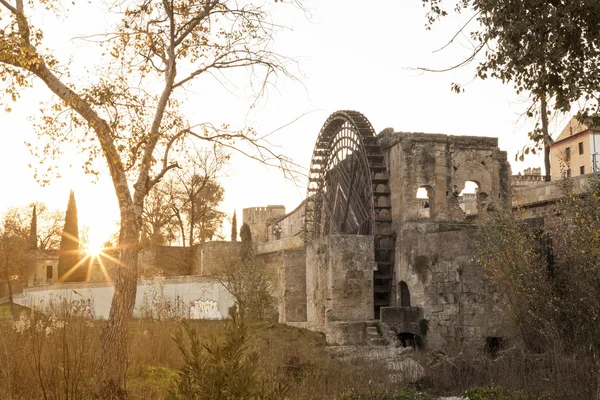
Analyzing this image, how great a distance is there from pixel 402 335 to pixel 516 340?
15.4 ft

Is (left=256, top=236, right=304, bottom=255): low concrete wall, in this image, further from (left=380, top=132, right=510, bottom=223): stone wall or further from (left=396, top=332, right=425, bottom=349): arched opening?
(left=396, top=332, right=425, bottom=349): arched opening

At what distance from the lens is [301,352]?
1183cm

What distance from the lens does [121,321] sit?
8156mm

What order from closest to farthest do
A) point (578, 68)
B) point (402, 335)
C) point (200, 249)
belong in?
1. point (578, 68)
2. point (402, 335)
3. point (200, 249)

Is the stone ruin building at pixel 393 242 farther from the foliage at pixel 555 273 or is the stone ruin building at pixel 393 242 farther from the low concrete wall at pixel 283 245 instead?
the low concrete wall at pixel 283 245

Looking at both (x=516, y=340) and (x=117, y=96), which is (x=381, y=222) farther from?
(x=117, y=96)

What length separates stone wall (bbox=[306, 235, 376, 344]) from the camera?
1439 centimetres

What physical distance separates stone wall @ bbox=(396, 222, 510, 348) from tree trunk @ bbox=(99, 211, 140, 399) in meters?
7.92

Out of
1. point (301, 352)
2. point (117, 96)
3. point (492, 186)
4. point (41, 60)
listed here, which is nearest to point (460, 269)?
Result: point (301, 352)

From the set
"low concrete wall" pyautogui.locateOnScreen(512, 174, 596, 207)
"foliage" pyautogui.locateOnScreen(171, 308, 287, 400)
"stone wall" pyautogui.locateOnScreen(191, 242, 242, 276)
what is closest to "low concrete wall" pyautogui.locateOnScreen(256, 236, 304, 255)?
"stone wall" pyautogui.locateOnScreen(191, 242, 242, 276)

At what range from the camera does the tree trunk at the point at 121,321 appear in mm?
7734

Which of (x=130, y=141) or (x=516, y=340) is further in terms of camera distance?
(x=516, y=340)

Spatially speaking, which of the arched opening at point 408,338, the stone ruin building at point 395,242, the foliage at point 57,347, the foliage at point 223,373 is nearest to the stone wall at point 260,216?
the stone ruin building at point 395,242

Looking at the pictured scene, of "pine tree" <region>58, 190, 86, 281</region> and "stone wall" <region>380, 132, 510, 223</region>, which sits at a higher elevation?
"stone wall" <region>380, 132, 510, 223</region>
